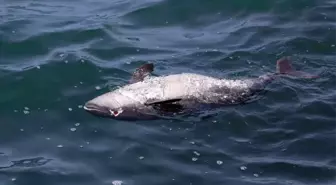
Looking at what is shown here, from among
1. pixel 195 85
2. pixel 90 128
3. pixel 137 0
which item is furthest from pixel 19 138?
pixel 137 0

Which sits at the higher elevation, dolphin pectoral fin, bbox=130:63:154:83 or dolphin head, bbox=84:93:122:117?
dolphin pectoral fin, bbox=130:63:154:83

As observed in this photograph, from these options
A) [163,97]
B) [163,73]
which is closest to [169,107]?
[163,97]

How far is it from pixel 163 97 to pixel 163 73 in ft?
5.60

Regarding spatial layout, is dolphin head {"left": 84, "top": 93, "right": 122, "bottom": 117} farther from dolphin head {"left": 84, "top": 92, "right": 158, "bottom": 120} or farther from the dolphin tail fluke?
the dolphin tail fluke

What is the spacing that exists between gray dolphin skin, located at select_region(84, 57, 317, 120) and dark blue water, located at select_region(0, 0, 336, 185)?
0.61ft

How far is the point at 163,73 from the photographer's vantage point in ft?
34.1

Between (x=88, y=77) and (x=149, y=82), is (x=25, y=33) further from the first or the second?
(x=149, y=82)

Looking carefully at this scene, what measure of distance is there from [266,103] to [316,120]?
82 centimetres

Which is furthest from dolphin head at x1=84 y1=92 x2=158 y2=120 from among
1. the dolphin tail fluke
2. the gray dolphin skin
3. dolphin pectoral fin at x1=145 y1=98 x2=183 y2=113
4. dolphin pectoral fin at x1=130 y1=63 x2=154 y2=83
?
the dolphin tail fluke

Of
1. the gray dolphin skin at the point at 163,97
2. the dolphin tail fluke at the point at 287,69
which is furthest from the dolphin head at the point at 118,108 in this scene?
the dolphin tail fluke at the point at 287,69

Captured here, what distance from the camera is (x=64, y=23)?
12.3 metres

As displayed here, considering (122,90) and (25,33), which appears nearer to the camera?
(122,90)

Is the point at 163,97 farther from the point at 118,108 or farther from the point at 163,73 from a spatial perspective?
the point at 163,73

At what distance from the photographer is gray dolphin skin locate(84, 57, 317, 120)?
8.77m
